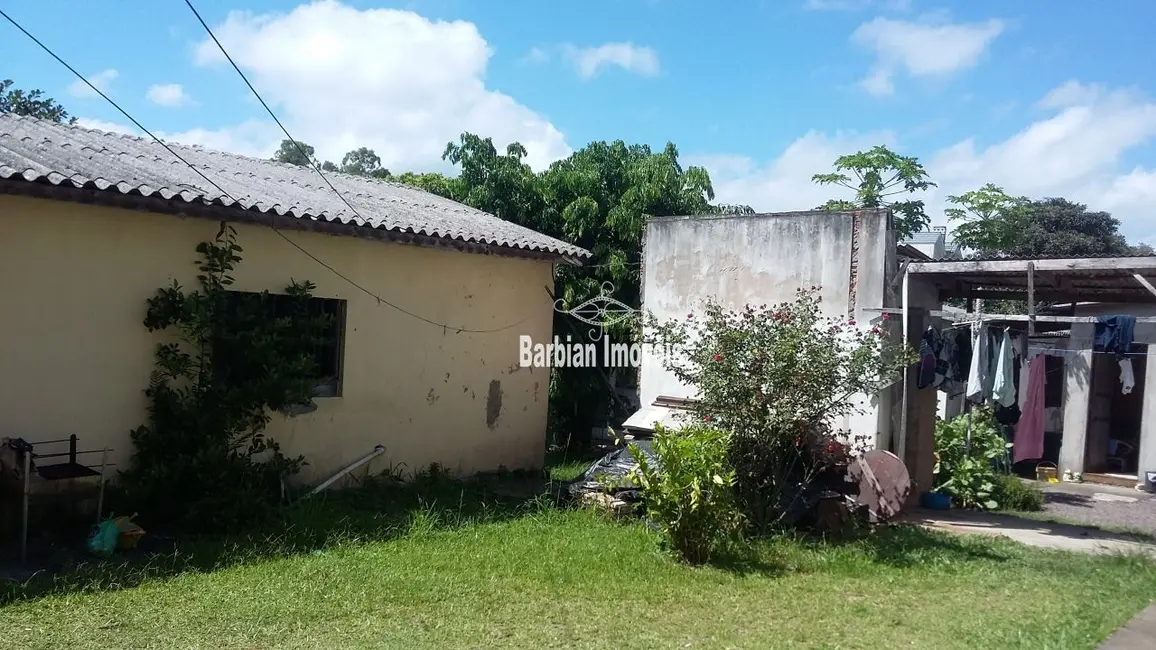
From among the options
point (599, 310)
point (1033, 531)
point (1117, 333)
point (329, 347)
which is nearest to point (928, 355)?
point (1117, 333)

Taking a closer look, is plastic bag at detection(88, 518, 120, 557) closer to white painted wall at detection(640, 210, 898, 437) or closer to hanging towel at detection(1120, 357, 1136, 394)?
white painted wall at detection(640, 210, 898, 437)

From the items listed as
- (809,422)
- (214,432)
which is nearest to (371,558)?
(214,432)

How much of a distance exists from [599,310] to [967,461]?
5.31 metres

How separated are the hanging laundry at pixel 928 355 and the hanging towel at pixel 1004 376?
0.67m

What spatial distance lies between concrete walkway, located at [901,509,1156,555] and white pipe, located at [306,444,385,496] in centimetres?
582

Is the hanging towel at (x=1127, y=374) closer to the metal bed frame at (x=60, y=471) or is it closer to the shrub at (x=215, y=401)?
the shrub at (x=215, y=401)

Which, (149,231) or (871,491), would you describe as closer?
(149,231)

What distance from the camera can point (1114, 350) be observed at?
9484mm

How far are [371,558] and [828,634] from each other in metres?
3.46

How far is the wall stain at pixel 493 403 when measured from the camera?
1119 centimetres

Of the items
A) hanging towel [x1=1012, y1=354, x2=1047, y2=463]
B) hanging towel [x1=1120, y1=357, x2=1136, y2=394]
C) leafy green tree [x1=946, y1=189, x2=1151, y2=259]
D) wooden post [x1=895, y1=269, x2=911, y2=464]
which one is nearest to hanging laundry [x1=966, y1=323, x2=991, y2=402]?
wooden post [x1=895, y1=269, x2=911, y2=464]

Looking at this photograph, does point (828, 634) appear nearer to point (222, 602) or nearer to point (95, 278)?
point (222, 602)

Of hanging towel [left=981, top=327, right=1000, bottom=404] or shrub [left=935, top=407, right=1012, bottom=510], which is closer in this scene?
hanging towel [left=981, top=327, right=1000, bottom=404]

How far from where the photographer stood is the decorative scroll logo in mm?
12836
